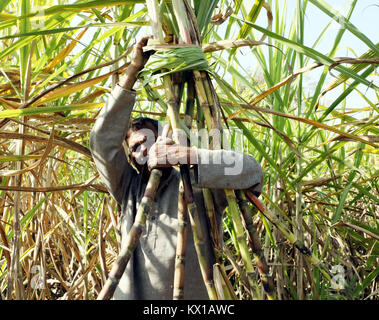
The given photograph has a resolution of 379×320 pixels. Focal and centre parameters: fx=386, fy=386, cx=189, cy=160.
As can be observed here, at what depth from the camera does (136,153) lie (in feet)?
3.44

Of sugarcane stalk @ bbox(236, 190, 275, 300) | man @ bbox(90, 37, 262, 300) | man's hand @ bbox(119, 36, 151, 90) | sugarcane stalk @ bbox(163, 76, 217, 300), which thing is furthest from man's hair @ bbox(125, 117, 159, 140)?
sugarcane stalk @ bbox(236, 190, 275, 300)

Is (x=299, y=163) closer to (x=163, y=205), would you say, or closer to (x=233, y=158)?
(x=163, y=205)

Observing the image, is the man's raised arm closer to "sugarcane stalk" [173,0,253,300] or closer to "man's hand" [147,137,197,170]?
"sugarcane stalk" [173,0,253,300]

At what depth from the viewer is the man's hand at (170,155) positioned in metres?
0.71

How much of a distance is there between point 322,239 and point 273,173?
54 centimetres

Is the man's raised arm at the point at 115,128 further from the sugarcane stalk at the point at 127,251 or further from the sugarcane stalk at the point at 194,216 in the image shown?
the sugarcane stalk at the point at 127,251

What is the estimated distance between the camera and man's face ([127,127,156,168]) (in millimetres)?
1028

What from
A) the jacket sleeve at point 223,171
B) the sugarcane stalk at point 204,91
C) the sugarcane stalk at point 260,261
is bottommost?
the sugarcane stalk at point 260,261

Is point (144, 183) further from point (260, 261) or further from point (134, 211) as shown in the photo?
point (260, 261)

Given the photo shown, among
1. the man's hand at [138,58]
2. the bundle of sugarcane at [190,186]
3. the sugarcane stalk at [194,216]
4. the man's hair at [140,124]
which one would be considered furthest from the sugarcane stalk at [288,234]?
the man's hair at [140,124]

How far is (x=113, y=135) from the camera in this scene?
0.95 meters

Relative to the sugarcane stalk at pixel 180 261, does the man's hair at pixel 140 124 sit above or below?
above

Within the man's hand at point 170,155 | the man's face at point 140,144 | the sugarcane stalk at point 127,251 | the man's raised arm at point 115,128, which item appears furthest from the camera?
the man's face at point 140,144

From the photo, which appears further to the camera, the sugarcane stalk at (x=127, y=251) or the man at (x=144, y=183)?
the man at (x=144, y=183)
